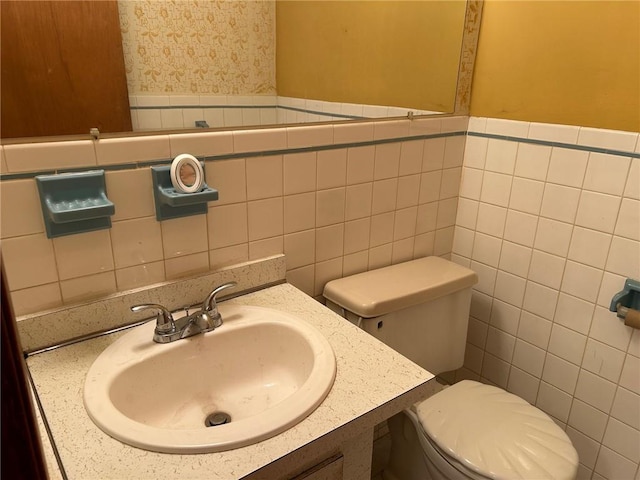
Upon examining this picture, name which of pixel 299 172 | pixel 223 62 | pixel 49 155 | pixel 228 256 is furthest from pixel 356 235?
pixel 49 155

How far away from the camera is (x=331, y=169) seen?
1350 mm

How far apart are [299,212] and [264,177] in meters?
0.16

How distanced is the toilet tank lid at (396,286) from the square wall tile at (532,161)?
36cm

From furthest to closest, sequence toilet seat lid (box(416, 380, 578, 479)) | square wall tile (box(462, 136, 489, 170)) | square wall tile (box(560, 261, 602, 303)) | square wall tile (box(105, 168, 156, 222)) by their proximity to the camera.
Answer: square wall tile (box(462, 136, 489, 170)), square wall tile (box(560, 261, 602, 303)), toilet seat lid (box(416, 380, 578, 479)), square wall tile (box(105, 168, 156, 222))

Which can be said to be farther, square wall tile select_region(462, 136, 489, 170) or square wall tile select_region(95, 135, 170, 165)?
square wall tile select_region(462, 136, 489, 170)

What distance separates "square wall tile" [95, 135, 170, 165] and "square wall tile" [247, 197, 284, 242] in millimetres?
263

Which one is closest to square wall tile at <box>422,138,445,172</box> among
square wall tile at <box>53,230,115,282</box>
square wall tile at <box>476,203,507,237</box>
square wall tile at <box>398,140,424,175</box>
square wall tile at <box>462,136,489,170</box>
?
square wall tile at <box>398,140,424,175</box>

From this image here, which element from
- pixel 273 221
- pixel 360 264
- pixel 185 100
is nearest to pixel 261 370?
pixel 273 221

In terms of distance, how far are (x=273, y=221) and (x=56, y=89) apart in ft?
1.89

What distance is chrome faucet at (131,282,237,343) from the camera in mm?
1043

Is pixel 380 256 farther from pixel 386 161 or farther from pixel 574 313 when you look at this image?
pixel 574 313

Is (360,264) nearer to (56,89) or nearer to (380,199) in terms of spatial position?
(380,199)

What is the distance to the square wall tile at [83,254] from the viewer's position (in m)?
0.99

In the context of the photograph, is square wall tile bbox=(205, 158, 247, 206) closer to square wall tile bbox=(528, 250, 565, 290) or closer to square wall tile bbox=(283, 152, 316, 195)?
square wall tile bbox=(283, 152, 316, 195)
